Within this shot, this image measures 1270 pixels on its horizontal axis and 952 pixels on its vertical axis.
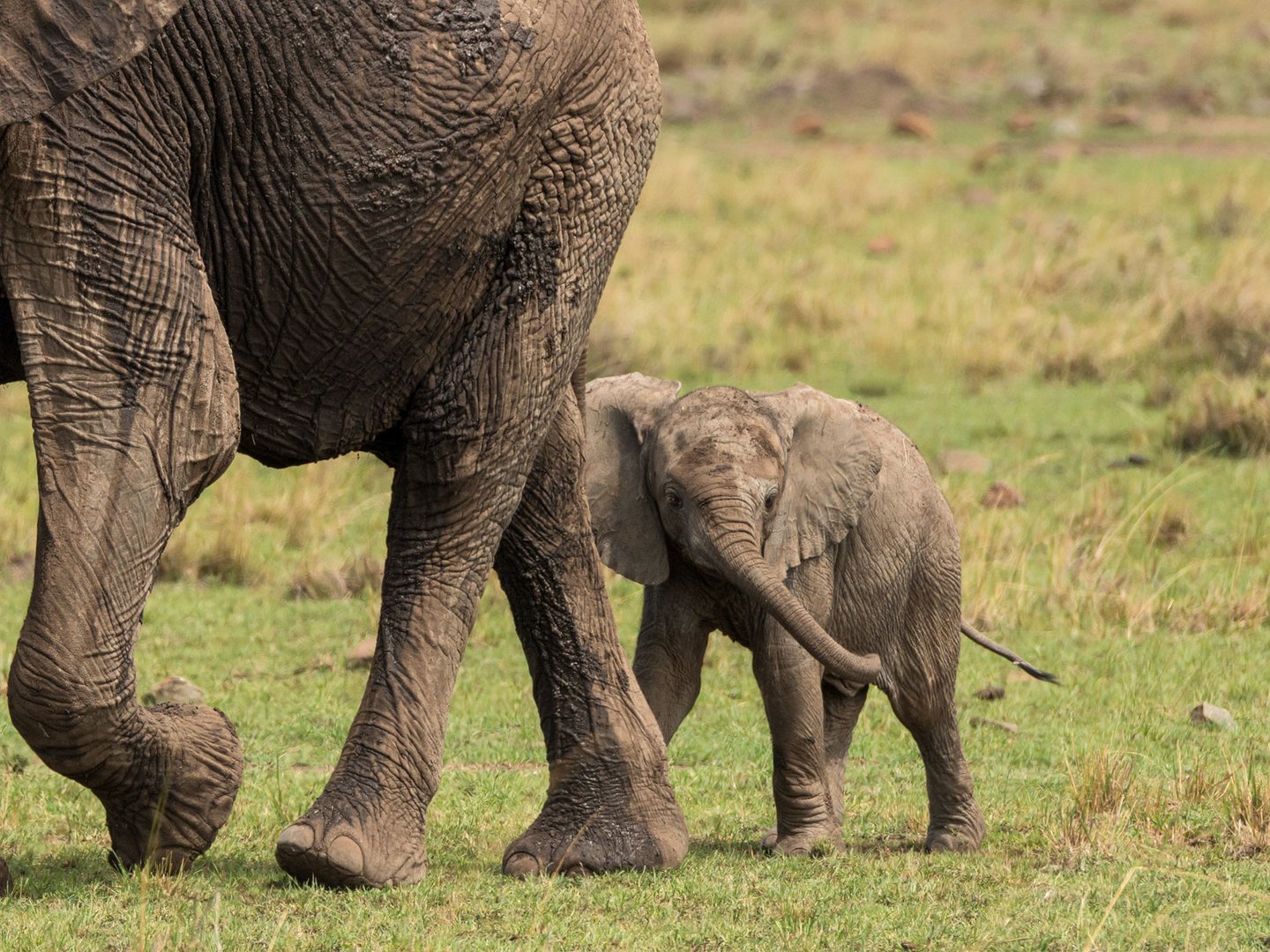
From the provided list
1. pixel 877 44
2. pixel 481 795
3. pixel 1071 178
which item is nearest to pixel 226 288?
pixel 481 795

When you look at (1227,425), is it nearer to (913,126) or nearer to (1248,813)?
(1248,813)

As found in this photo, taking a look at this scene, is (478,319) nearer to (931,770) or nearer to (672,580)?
(672,580)

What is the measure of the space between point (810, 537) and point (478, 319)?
1392 millimetres

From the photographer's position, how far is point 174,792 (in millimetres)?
5281

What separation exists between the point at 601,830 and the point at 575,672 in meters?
0.43

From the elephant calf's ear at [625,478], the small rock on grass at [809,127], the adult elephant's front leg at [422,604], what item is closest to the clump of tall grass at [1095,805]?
the elephant calf's ear at [625,478]

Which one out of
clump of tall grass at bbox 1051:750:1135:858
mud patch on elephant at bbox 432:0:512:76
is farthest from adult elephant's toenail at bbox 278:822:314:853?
clump of tall grass at bbox 1051:750:1135:858

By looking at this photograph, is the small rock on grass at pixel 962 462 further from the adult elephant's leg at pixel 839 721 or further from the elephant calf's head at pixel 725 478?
the elephant calf's head at pixel 725 478

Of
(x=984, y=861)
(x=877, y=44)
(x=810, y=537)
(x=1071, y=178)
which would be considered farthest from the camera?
(x=877, y=44)

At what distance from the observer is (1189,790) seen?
21.4 feet

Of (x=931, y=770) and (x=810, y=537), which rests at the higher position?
(x=810, y=537)

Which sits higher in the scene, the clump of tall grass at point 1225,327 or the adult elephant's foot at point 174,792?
the adult elephant's foot at point 174,792

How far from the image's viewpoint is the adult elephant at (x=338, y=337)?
15.5 ft

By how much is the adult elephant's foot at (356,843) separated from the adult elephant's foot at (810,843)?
1.02 metres
